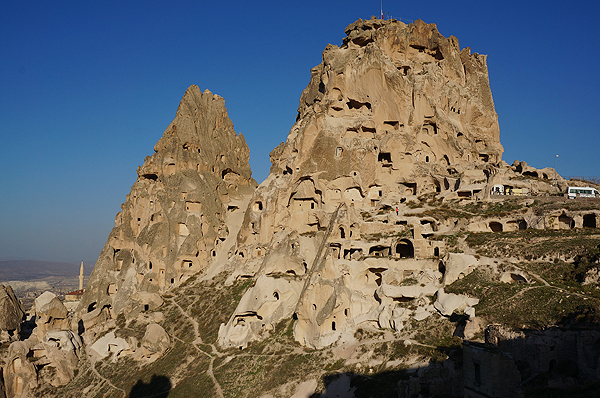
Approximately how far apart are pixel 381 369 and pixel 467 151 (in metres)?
41.9

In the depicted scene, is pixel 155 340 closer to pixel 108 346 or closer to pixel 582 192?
pixel 108 346

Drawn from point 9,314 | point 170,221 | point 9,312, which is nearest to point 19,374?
point 9,314

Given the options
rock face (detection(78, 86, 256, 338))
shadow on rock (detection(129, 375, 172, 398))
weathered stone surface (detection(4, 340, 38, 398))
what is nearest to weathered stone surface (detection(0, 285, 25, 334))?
rock face (detection(78, 86, 256, 338))

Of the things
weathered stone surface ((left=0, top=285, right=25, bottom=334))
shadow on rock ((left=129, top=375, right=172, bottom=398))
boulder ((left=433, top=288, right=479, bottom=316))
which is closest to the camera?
boulder ((left=433, top=288, right=479, bottom=316))

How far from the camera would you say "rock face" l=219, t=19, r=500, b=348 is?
146ft

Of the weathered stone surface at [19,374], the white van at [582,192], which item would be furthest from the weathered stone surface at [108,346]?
the white van at [582,192]

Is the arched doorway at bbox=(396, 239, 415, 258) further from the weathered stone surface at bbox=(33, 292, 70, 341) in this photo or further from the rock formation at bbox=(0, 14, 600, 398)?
the weathered stone surface at bbox=(33, 292, 70, 341)

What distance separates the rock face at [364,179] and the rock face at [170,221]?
8783mm

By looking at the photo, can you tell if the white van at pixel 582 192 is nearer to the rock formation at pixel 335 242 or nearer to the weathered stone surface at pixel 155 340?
the rock formation at pixel 335 242

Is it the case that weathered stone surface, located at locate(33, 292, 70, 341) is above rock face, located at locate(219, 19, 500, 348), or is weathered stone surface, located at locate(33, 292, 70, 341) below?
below

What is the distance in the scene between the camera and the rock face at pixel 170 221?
66188mm

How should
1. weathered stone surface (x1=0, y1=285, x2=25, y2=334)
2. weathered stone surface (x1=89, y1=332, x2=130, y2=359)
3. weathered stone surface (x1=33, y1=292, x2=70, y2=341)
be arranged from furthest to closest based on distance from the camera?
weathered stone surface (x1=0, y1=285, x2=25, y2=334) → weathered stone surface (x1=33, y1=292, x2=70, y2=341) → weathered stone surface (x1=89, y1=332, x2=130, y2=359)

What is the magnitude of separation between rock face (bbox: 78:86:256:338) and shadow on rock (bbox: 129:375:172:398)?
13.7 meters

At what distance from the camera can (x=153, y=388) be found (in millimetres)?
45656
